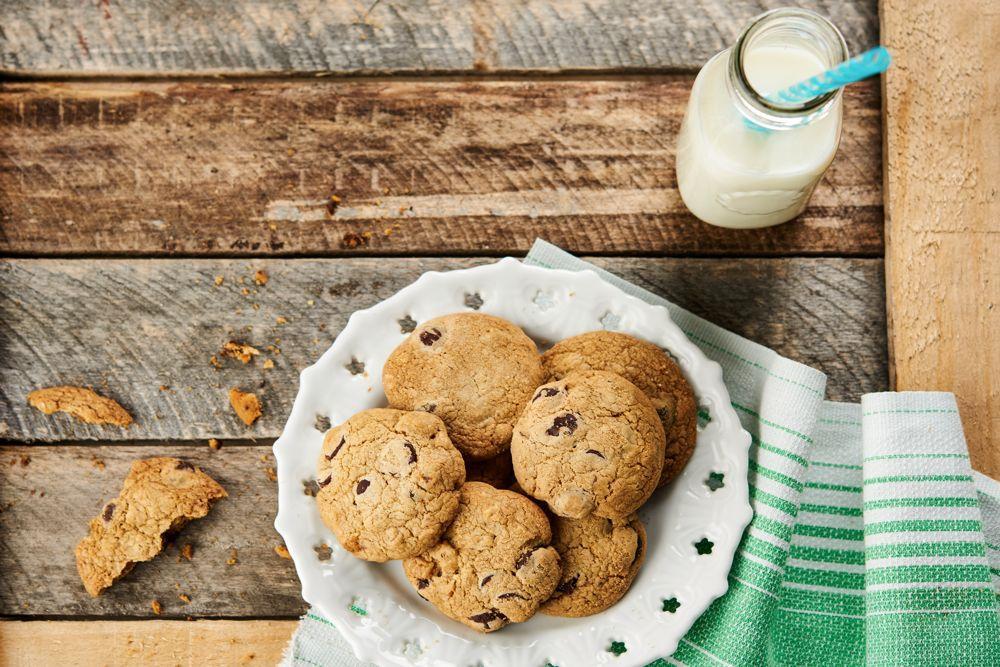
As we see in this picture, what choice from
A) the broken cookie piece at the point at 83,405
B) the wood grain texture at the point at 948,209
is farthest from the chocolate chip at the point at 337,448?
the wood grain texture at the point at 948,209

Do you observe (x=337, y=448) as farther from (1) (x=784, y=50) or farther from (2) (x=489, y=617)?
(1) (x=784, y=50)

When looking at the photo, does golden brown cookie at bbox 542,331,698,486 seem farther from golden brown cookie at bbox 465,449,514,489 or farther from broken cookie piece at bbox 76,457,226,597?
broken cookie piece at bbox 76,457,226,597

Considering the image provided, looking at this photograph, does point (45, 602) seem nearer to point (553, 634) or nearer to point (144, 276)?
point (144, 276)

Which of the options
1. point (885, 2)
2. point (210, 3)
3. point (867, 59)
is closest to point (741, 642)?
point (867, 59)

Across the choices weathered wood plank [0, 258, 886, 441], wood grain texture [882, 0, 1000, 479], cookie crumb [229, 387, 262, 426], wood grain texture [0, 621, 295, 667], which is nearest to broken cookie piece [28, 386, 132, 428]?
weathered wood plank [0, 258, 886, 441]

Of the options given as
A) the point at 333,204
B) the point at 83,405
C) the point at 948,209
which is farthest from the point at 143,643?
the point at 948,209

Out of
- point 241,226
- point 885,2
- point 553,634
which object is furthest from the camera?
point 241,226

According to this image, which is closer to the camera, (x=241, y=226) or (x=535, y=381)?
(x=535, y=381)
